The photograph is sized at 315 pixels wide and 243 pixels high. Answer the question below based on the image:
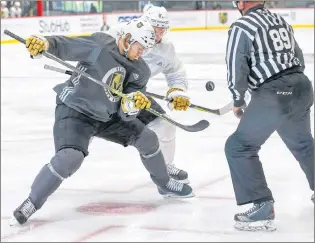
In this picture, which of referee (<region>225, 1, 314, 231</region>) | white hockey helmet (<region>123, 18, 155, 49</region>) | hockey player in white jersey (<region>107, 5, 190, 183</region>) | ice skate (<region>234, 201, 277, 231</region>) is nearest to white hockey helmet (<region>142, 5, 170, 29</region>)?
hockey player in white jersey (<region>107, 5, 190, 183</region>)

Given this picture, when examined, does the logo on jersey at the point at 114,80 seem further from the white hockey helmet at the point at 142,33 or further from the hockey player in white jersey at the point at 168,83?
the hockey player in white jersey at the point at 168,83

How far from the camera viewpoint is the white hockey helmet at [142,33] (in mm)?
2766

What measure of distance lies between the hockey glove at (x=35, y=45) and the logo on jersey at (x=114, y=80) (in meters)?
0.32

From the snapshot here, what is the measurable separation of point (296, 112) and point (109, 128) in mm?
655

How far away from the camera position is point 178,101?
312cm

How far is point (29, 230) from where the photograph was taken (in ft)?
9.07

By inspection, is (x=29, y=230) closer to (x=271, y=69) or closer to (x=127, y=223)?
(x=127, y=223)

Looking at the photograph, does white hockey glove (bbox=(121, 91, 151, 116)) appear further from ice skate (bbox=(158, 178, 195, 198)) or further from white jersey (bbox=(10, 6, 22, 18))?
white jersey (bbox=(10, 6, 22, 18))

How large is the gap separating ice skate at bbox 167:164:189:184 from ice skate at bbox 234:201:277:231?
590 millimetres

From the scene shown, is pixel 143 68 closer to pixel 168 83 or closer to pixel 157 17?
pixel 157 17

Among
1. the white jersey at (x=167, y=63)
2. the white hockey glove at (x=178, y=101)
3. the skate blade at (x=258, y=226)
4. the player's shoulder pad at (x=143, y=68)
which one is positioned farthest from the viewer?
the white jersey at (x=167, y=63)

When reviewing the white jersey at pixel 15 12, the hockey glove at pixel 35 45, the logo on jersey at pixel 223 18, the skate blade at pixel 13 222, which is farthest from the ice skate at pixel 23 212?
A: the logo on jersey at pixel 223 18

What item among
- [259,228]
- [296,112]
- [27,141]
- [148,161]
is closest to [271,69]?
[296,112]

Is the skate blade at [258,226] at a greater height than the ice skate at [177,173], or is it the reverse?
the skate blade at [258,226]
